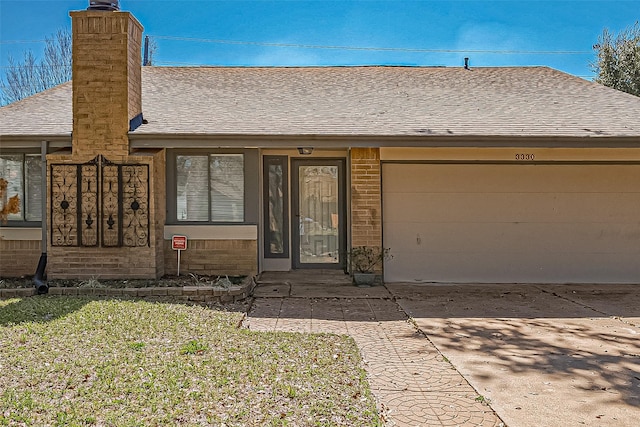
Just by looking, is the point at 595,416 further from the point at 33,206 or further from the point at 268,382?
the point at 33,206

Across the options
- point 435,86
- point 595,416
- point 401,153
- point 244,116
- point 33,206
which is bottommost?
point 595,416

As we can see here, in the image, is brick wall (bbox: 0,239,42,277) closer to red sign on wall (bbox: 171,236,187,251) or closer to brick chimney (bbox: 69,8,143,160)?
brick chimney (bbox: 69,8,143,160)

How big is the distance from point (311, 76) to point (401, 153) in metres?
3.89

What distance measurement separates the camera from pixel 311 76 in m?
12.0

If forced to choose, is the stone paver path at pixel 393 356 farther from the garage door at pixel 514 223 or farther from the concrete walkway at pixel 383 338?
the garage door at pixel 514 223

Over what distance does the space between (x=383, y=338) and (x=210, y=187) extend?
177 inches

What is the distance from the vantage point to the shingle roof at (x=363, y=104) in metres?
8.35

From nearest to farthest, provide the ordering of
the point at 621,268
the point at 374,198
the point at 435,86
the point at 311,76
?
the point at 374,198 → the point at 621,268 → the point at 435,86 → the point at 311,76

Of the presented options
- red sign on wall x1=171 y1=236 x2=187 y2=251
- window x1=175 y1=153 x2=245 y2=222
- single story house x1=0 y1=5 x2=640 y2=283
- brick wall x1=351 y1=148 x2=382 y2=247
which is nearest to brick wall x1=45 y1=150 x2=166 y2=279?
single story house x1=0 y1=5 x2=640 y2=283

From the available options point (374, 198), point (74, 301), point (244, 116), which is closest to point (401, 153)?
point (374, 198)

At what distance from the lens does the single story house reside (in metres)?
8.18

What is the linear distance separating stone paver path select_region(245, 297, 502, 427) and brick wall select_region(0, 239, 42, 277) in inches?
165

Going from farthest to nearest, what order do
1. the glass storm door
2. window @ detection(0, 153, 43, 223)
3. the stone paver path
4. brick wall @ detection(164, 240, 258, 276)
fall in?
the glass storm door → window @ detection(0, 153, 43, 223) → brick wall @ detection(164, 240, 258, 276) → the stone paver path

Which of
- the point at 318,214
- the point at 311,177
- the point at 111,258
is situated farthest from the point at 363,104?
the point at 111,258
